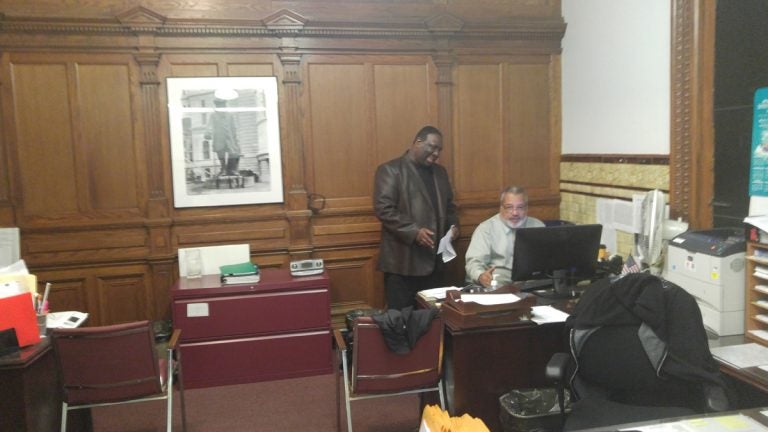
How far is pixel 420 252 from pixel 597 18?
7.60 ft

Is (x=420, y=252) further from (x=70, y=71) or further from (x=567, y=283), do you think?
(x=70, y=71)

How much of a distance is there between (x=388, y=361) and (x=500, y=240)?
142cm

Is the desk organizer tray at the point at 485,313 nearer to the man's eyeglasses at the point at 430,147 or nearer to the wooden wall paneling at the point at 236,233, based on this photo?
the man's eyeglasses at the point at 430,147

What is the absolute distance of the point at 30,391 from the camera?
276cm

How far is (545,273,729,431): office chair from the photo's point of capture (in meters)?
2.53

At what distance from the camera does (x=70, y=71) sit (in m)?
4.55

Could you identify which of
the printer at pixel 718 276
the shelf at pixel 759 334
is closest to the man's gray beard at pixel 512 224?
the printer at pixel 718 276

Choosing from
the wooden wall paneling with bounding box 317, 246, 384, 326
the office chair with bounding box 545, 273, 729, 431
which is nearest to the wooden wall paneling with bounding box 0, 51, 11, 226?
the wooden wall paneling with bounding box 317, 246, 384, 326

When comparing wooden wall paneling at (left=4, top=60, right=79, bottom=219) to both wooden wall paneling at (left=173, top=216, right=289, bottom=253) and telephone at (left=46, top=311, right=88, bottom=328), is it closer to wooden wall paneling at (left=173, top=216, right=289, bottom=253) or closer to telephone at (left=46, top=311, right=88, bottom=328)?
wooden wall paneling at (left=173, top=216, right=289, bottom=253)

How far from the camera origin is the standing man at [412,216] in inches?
179

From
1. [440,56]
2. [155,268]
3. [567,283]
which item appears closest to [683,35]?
[567,283]

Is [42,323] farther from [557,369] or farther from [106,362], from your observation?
[557,369]

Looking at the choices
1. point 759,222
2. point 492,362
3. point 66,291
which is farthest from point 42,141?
point 759,222

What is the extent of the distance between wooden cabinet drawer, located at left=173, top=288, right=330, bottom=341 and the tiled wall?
7.48 ft
